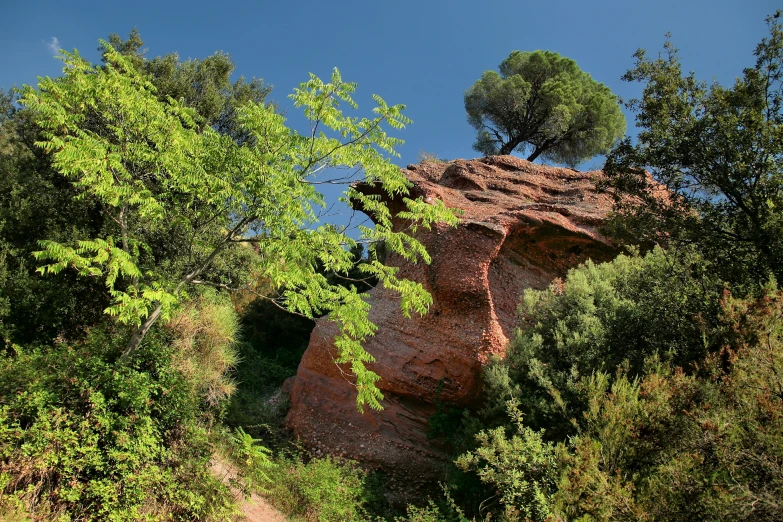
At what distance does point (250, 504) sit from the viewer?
8852 mm

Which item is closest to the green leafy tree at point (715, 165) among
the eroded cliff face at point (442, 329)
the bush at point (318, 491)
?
the eroded cliff face at point (442, 329)

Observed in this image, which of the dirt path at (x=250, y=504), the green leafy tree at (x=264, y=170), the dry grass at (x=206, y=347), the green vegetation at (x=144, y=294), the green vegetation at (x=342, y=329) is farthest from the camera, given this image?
the dry grass at (x=206, y=347)

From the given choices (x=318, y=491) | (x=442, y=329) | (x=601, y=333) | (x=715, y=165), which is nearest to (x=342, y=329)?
(x=318, y=491)

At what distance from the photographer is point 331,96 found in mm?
7730

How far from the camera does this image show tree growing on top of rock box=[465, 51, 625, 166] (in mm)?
22141

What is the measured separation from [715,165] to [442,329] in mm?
7174

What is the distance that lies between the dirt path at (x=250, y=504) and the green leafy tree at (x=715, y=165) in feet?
32.2

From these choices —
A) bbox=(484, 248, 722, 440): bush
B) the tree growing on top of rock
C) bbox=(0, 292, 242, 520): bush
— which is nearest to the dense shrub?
bbox=(484, 248, 722, 440): bush

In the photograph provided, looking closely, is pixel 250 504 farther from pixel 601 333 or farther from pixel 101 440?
pixel 601 333

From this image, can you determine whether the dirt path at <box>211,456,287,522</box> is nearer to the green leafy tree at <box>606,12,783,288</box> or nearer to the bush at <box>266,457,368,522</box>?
the bush at <box>266,457,368,522</box>

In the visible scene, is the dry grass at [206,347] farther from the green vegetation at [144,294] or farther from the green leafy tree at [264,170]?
the green leafy tree at [264,170]

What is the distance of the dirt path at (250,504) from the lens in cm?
846

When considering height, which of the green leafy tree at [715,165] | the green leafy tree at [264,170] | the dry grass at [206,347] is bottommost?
the dry grass at [206,347]

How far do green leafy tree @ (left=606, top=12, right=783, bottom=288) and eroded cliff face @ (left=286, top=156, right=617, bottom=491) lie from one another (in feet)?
10.3
